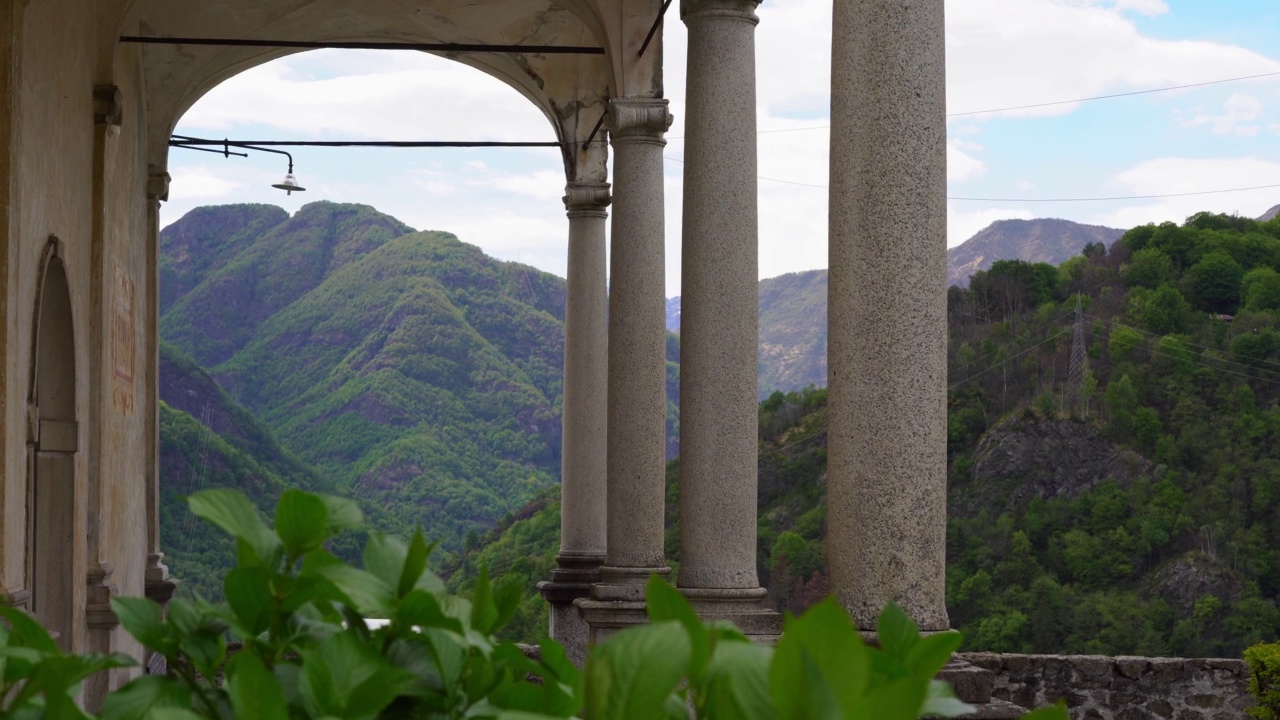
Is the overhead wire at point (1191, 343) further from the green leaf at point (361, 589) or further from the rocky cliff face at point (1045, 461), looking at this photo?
the green leaf at point (361, 589)

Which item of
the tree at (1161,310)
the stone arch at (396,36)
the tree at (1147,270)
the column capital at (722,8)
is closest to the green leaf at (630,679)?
the column capital at (722,8)

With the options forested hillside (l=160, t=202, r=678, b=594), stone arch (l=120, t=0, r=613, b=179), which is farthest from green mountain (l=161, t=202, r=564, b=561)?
stone arch (l=120, t=0, r=613, b=179)

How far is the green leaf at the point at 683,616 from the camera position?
4.38 ft

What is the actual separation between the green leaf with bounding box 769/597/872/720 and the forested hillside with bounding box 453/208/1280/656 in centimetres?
4113

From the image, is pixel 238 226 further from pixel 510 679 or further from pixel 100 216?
pixel 510 679

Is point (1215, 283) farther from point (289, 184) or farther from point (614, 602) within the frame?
point (614, 602)

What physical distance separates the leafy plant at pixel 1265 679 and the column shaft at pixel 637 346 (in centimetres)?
552

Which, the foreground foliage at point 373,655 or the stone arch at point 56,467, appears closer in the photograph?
the foreground foliage at point 373,655

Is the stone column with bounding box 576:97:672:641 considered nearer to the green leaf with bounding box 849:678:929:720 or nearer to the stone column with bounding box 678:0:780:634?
the stone column with bounding box 678:0:780:634

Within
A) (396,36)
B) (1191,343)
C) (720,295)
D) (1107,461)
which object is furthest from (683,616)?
(1191,343)

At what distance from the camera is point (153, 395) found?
18000 mm

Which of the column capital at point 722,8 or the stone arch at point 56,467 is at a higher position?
the column capital at point 722,8

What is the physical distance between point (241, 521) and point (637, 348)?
11735mm

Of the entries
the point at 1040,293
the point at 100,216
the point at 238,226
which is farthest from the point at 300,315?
the point at 100,216
